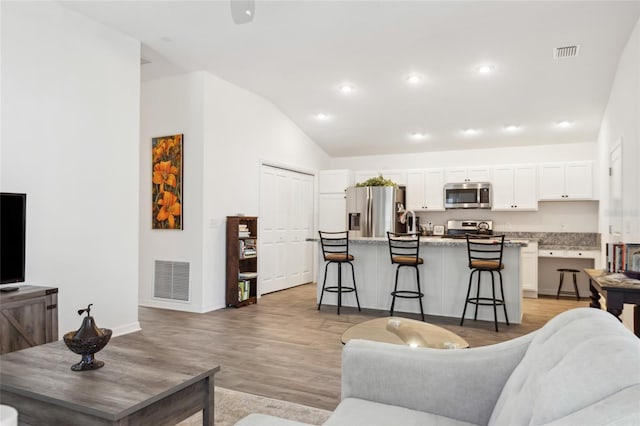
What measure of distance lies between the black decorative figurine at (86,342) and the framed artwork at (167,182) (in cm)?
384

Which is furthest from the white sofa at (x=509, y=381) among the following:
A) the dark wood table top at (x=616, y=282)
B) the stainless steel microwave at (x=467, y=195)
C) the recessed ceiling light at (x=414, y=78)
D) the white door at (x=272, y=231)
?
the stainless steel microwave at (x=467, y=195)

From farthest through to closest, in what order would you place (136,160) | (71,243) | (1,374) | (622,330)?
1. (136,160)
2. (71,243)
3. (1,374)
4. (622,330)

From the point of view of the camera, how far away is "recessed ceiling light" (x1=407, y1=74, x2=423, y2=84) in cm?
577

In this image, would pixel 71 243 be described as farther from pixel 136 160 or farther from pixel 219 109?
pixel 219 109

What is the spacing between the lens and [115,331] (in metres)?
4.50

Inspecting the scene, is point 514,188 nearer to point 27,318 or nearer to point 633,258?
point 633,258

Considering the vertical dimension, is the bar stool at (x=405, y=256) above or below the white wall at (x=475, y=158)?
below

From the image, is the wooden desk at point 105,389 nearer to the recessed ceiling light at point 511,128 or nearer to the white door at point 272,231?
the white door at point 272,231

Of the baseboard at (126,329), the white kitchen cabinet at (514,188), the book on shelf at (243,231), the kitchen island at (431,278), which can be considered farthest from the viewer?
the white kitchen cabinet at (514,188)

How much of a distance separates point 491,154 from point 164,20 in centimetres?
611

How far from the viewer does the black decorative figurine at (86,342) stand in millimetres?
2037

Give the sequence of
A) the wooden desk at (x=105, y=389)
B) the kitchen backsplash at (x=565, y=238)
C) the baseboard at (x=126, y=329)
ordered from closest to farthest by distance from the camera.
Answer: the wooden desk at (x=105, y=389)
the baseboard at (x=126, y=329)
the kitchen backsplash at (x=565, y=238)

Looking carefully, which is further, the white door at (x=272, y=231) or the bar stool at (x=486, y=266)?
the white door at (x=272, y=231)

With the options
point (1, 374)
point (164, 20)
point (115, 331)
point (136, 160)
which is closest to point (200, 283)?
point (115, 331)
